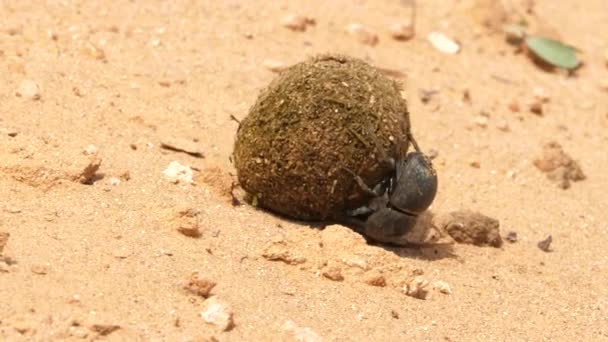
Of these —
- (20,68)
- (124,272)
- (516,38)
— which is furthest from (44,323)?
(516,38)

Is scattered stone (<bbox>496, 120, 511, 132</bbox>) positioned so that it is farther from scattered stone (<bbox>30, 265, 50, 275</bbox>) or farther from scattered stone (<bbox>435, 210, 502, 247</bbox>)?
scattered stone (<bbox>30, 265, 50, 275</bbox>)

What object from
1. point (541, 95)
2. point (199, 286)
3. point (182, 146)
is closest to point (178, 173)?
point (182, 146)

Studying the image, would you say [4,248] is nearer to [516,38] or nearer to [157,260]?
[157,260]

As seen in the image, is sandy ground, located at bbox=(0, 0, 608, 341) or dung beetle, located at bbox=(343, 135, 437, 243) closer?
sandy ground, located at bbox=(0, 0, 608, 341)

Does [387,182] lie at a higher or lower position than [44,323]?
lower

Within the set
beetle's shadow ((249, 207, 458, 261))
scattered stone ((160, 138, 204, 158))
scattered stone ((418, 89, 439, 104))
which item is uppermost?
scattered stone ((160, 138, 204, 158))

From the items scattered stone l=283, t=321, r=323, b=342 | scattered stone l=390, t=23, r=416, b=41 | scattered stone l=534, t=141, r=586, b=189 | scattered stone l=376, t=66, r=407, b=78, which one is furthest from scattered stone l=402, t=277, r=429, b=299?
scattered stone l=390, t=23, r=416, b=41

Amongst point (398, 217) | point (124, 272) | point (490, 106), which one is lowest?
point (490, 106)

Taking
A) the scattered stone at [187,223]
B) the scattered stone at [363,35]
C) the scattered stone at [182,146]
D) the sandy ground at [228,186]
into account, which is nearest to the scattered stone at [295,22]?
the sandy ground at [228,186]
